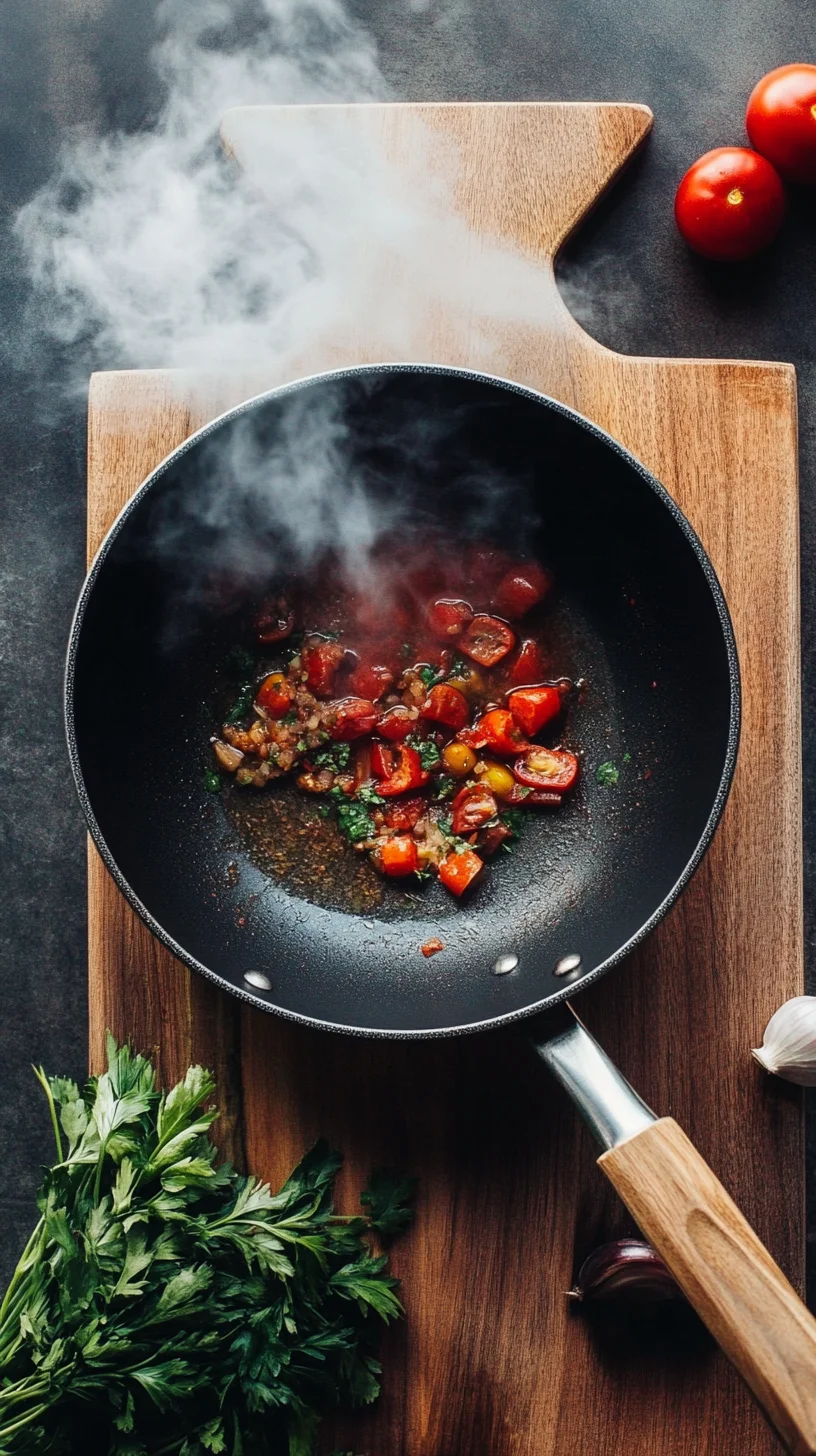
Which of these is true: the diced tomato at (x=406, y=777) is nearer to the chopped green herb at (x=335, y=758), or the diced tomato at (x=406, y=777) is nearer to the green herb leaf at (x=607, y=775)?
the chopped green herb at (x=335, y=758)

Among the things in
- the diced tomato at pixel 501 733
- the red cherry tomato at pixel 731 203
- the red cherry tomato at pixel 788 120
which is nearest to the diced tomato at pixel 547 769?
the diced tomato at pixel 501 733

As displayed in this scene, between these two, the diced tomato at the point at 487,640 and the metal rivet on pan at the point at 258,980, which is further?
the diced tomato at the point at 487,640

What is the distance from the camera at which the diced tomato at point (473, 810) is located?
2057 mm

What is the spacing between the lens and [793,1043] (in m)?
1.89

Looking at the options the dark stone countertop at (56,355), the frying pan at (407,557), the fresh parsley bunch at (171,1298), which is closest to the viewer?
the fresh parsley bunch at (171,1298)

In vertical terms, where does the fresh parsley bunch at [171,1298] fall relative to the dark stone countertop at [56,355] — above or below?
below

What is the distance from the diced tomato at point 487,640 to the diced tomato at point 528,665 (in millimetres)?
24

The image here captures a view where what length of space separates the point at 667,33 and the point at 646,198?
0.37 meters

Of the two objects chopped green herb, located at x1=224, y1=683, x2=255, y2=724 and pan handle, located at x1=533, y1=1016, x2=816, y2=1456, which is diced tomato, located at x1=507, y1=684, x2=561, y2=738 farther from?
pan handle, located at x1=533, y1=1016, x2=816, y2=1456

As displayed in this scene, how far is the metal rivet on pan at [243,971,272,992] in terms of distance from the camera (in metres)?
1.95

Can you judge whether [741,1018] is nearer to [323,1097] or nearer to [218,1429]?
[323,1097]

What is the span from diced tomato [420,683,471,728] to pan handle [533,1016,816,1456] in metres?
0.74

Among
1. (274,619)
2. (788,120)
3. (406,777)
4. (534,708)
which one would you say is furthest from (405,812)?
(788,120)

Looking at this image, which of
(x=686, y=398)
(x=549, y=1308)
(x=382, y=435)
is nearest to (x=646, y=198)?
(x=686, y=398)
